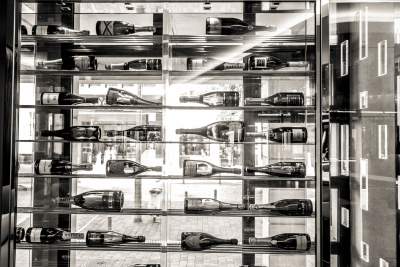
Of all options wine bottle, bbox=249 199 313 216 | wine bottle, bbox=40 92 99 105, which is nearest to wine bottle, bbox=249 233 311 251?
wine bottle, bbox=249 199 313 216

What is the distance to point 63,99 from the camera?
2256 millimetres

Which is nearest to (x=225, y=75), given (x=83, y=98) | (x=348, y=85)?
(x=348, y=85)

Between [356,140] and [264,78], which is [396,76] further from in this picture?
[264,78]

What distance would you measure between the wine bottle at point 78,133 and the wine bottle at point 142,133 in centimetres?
7

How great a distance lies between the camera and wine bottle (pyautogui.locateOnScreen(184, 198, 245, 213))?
218 centimetres

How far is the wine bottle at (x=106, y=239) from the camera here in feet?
7.23

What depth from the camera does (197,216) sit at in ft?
7.36

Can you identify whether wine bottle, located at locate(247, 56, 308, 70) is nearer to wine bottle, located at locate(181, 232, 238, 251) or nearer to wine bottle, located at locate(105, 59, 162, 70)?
wine bottle, located at locate(105, 59, 162, 70)

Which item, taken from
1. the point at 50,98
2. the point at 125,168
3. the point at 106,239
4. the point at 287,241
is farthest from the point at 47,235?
the point at 287,241

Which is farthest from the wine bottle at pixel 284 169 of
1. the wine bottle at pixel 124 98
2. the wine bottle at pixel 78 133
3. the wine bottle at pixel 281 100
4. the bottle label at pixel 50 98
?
the bottle label at pixel 50 98

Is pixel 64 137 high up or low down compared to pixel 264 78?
down

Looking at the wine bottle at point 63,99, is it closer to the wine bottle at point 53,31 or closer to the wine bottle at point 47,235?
the wine bottle at point 53,31

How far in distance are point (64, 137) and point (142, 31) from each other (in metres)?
0.71

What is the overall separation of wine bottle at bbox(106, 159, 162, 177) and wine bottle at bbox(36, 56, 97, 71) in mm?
529
